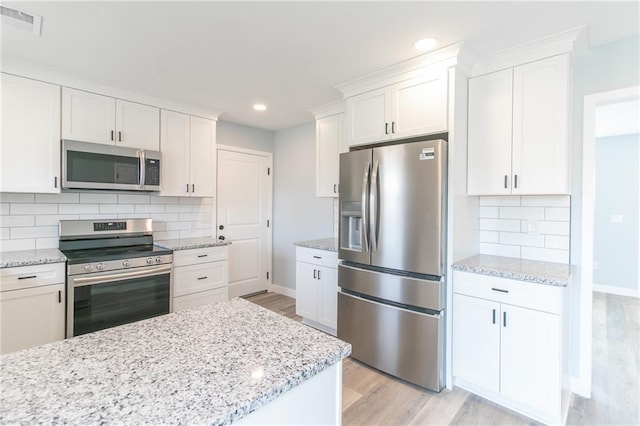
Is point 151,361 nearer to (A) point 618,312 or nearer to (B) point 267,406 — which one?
(B) point 267,406

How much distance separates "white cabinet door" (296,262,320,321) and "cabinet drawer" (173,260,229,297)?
2.77 feet

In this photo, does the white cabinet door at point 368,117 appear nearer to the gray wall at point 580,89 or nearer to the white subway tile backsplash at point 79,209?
the gray wall at point 580,89

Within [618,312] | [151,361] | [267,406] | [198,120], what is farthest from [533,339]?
[198,120]

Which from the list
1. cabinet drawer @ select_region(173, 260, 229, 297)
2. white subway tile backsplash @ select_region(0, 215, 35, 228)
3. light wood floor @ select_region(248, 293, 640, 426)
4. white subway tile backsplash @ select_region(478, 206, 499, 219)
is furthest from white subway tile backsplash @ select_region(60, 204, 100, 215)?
white subway tile backsplash @ select_region(478, 206, 499, 219)

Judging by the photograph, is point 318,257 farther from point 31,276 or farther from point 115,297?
point 31,276

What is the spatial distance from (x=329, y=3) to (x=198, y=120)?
2.35 meters

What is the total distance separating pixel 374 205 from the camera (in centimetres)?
246

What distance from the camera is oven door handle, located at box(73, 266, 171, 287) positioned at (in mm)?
2475

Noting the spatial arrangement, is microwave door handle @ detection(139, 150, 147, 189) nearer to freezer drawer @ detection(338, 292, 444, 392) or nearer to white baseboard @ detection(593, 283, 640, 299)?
freezer drawer @ detection(338, 292, 444, 392)

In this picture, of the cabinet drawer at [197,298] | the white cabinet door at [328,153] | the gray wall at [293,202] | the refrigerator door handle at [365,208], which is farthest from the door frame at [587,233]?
the cabinet drawer at [197,298]

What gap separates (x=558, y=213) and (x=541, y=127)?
0.65 m

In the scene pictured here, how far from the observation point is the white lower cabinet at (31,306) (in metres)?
2.22

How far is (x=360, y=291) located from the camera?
2.62m

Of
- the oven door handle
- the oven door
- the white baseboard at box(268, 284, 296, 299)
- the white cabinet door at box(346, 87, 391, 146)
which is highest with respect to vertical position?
the white cabinet door at box(346, 87, 391, 146)
